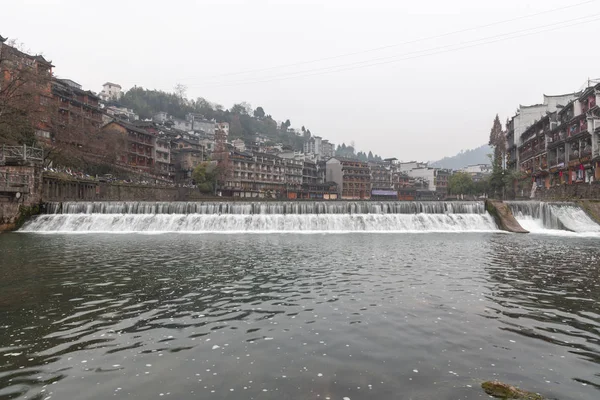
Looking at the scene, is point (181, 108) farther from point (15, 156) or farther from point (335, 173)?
point (15, 156)

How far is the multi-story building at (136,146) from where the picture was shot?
79.8 meters

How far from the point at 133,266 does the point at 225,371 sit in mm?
11316

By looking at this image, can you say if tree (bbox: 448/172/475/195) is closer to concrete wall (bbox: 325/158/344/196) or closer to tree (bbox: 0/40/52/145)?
concrete wall (bbox: 325/158/344/196)

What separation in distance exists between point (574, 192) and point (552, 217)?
20.8 metres

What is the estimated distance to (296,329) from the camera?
8133 millimetres

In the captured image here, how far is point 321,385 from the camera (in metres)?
5.63

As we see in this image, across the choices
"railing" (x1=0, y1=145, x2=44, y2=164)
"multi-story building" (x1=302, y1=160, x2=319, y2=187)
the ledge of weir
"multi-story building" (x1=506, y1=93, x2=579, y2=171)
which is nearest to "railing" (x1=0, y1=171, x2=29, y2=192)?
"railing" (x1=0, y1=145, x2=44, y2=164)

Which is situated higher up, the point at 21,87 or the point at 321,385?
the point at 21,87

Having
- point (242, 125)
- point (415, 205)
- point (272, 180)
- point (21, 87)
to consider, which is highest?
point (242, 125)

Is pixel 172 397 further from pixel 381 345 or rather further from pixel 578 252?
pixel 578 252

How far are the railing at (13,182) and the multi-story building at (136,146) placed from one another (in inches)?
1608

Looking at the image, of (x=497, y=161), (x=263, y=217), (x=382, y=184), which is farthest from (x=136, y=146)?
(x=382, y=184)

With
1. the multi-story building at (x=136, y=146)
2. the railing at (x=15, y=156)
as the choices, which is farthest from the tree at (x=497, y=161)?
the multi-story building at (x=136, y=146)

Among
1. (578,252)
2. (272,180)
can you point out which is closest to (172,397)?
(578,252)
